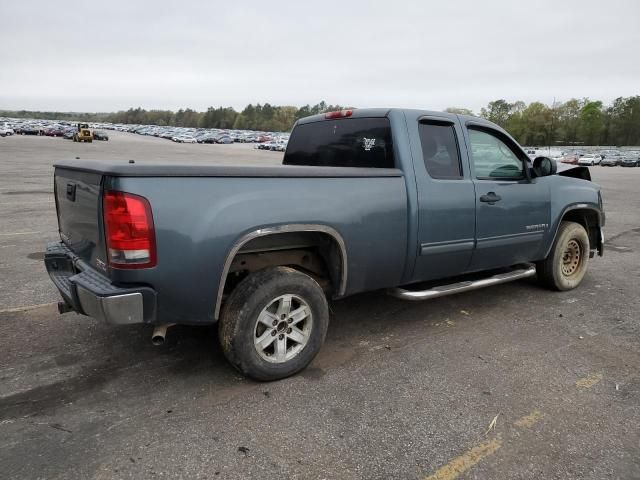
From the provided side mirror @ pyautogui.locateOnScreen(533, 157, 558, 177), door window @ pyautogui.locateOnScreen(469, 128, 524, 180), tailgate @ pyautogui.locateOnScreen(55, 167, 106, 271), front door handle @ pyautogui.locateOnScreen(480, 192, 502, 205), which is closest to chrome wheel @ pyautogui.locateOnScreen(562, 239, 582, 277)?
side mirror @ pyautogui.locateOnScreen(533, 157, 558, 177)

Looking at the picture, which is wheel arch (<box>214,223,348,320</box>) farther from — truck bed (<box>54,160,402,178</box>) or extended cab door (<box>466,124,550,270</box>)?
extended cab door (<box>466,124,550,270</box>)

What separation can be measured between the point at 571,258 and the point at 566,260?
0.09 m

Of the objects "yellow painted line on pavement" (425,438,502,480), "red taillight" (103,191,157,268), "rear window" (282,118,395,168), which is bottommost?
"yellow painted line on pavement" (425,438,502,480)

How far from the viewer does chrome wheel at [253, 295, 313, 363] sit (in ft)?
10.8

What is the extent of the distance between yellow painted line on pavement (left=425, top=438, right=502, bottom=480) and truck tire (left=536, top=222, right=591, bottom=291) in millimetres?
3122

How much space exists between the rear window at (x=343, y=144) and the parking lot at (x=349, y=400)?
4.79 feet

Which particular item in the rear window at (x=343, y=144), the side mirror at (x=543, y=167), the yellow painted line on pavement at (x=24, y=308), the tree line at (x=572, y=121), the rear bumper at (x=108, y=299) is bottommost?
the yellow painted line on pavement at (x=24, y=308)

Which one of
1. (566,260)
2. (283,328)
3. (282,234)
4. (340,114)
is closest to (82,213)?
(282,234)

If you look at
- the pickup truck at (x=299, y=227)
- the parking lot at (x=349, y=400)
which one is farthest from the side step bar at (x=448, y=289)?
the parking lot at (x=349, y=400)

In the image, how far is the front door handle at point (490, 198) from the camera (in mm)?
4328

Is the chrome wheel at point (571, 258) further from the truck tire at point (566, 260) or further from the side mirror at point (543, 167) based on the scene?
the side mirror at point (543, 167)

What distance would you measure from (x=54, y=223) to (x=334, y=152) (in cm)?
675

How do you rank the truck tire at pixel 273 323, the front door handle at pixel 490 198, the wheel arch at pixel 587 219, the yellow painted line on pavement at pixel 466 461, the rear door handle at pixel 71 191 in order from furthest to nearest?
the wheel arch at pixel 587 219, the front door handle at pixel 490 198, the rear door handle at pixel 71 191, the truck tire at pixel 273 323, the yellow painted line on pavement at pixel 466 461

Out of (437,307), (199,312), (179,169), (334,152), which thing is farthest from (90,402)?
(437,307)
